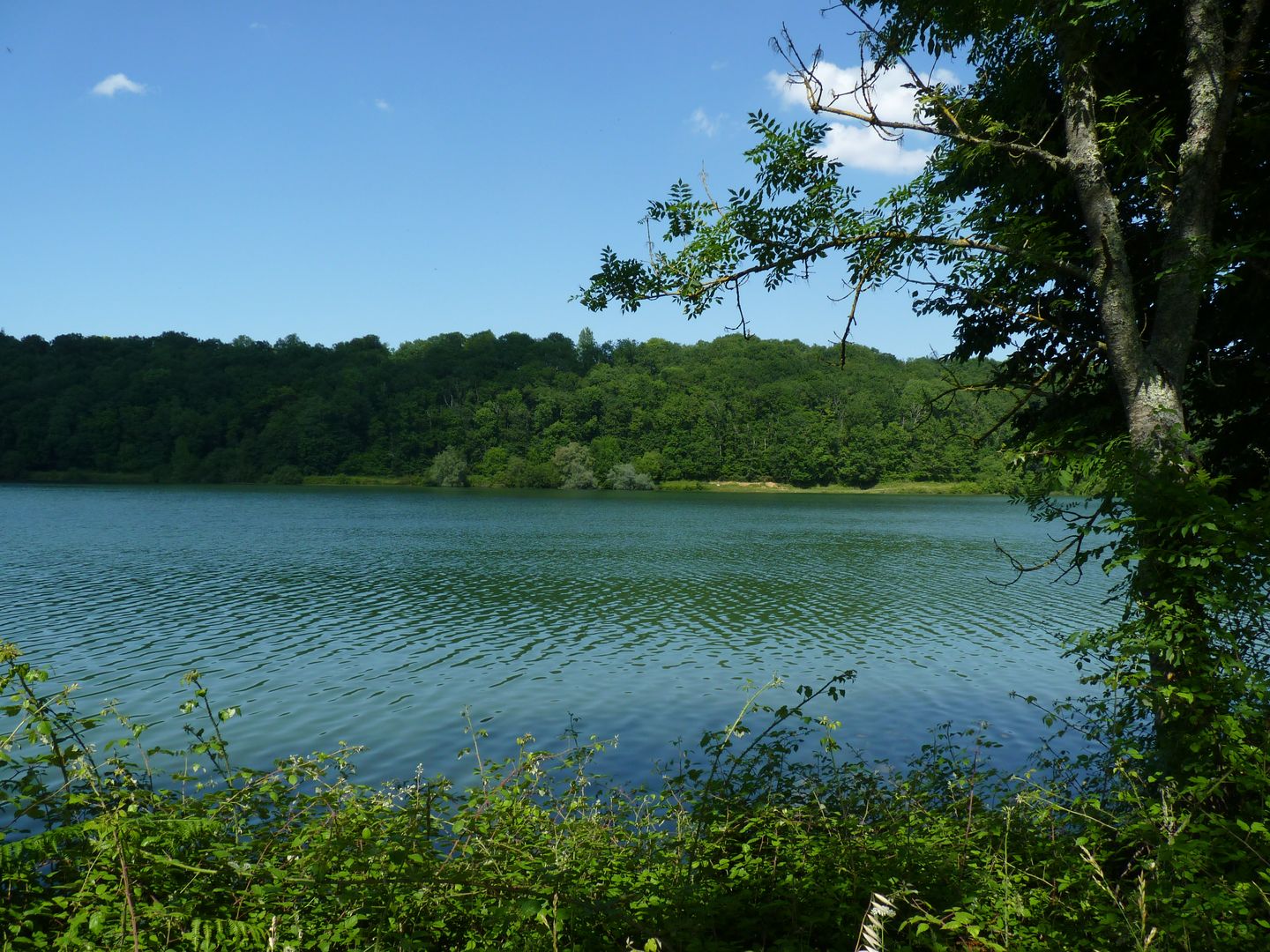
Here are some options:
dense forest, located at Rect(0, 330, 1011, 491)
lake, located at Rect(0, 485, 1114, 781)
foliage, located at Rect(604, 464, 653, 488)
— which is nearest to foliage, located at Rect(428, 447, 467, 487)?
dense forest, located at Rect(0, 330, 1011, 491)

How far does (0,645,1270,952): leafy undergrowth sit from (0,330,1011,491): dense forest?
99.0 m

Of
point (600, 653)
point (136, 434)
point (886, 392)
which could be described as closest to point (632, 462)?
point (886, 392)

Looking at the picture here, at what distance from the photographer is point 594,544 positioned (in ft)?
134

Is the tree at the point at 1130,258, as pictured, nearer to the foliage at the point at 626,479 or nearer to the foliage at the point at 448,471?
the foliage at the point at 626,479

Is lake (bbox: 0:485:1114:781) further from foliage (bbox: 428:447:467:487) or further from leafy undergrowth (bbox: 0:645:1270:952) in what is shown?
foliage (bbox: 428:447:467:487)

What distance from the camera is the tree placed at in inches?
228

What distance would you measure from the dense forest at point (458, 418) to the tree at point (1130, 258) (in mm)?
95046

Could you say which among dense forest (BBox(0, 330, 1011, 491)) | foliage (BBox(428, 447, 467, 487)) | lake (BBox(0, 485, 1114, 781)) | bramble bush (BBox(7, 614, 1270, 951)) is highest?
dense forest (BBox(0, 330, 1011, 491))

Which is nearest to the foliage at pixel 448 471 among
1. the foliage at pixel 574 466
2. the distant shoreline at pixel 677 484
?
A: the distant shoreline at pixel 677 484

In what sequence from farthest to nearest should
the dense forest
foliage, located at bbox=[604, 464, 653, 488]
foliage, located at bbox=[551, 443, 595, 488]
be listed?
foliage, located at bbox=[551, 443, 595, 488] < the dense forest < foliage, located at bbox=[604, 464, 653, 488]

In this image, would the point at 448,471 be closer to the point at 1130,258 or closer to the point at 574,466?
the point at 574,466

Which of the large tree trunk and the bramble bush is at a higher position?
the large tree trunk

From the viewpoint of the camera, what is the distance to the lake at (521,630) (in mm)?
12836

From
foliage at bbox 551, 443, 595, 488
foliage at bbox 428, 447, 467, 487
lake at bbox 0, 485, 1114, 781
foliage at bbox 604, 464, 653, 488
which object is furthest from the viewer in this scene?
foliage at bbox 428, 447, 467, 487
